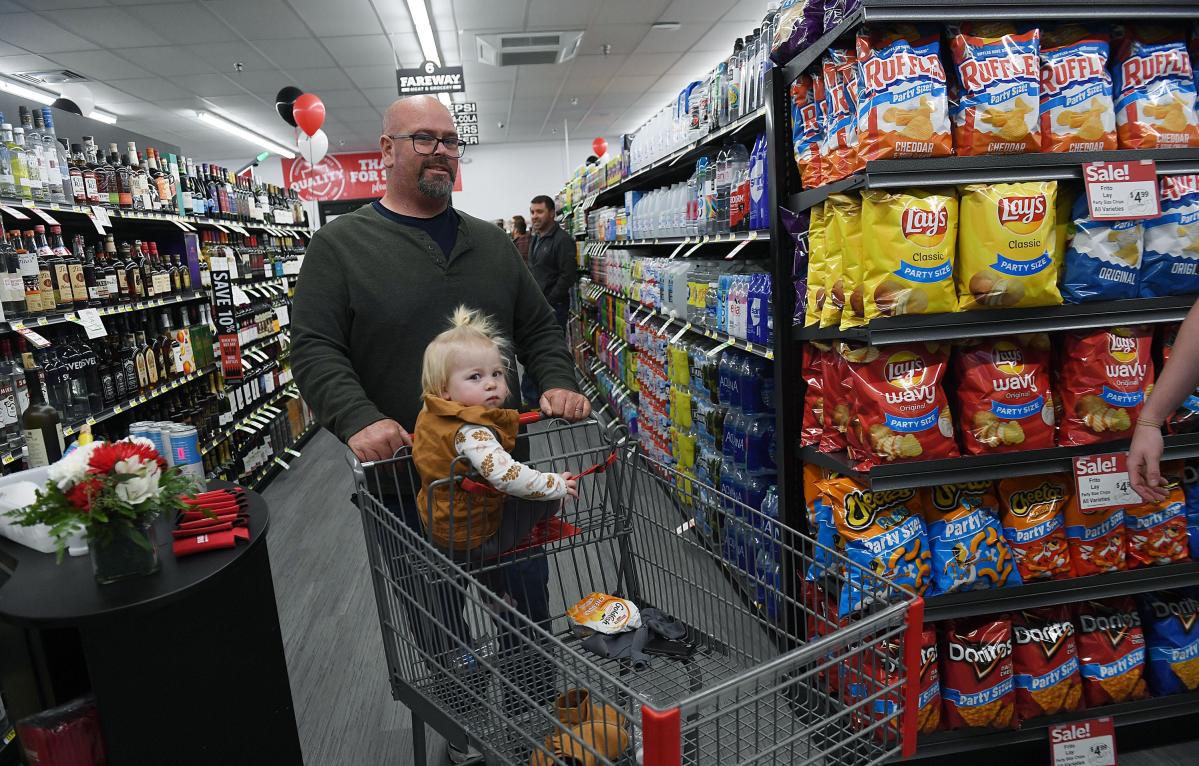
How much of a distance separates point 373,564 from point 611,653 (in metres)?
0.57

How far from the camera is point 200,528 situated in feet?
5.68

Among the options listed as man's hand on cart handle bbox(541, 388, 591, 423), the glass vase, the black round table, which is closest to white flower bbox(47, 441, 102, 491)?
the glass vase

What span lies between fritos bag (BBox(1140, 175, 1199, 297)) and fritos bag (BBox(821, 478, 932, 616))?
0.85 m

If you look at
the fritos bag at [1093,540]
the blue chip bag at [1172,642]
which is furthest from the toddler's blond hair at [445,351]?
the blue chip bag at [1172,642]

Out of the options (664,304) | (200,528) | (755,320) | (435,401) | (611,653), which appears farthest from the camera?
(664,304)

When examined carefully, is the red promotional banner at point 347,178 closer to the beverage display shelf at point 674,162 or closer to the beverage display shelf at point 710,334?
the beverage display shelf at point 674,162

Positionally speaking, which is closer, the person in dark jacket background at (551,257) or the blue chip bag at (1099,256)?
the blue chip bag at (1099,256)

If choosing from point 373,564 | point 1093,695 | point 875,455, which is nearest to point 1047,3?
point 875,455

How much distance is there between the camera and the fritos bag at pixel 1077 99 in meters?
1.82

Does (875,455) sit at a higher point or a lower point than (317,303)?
lower

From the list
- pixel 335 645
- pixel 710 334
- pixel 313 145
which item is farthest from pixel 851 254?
pixel 313 145

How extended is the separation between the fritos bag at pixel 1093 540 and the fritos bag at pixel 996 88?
1.03m

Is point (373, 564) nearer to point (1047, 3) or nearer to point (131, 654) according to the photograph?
point (131, 654)

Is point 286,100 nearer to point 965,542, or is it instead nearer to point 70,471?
point 70,471
